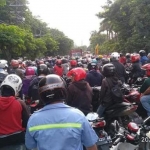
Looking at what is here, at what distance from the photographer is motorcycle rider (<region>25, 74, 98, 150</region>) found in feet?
7.66

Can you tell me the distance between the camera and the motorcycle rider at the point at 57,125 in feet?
7.66

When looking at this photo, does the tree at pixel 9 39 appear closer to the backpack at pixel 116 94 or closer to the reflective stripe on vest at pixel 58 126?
the backpack at pixel 116 94

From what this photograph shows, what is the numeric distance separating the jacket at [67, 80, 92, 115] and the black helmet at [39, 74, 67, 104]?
293 cm

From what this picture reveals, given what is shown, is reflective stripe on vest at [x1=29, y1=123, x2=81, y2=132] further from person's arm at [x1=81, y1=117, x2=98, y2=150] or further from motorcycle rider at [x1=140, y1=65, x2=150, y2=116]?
motorcycle rider at [x1=140, y1=65, x2=150, y2=116]

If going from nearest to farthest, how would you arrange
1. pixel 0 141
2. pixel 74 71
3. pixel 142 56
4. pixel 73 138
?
pixel 73 138 < pixel 0 141 < pixel 74 71 < pixel 142 56

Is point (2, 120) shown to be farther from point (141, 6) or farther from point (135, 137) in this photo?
point (141, 6)

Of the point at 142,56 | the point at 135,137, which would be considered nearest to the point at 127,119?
the point at 135,137

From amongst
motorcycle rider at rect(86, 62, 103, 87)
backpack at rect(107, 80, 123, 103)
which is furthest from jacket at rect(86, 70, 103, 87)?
backpack at rect(107, 80, 123, 103)

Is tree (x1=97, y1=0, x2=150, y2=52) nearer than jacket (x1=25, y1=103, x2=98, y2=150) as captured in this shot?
No

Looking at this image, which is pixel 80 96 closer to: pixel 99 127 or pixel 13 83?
pixel 99 127

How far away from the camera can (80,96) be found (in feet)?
17.7

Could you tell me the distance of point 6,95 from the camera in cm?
367

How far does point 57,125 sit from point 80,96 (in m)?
3.07

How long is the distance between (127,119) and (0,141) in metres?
2.97
